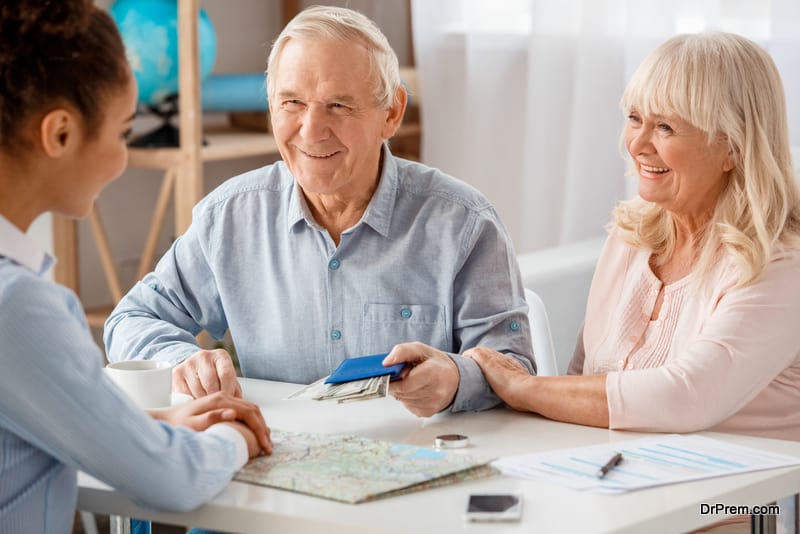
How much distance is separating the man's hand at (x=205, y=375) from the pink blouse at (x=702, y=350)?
0.52 meters

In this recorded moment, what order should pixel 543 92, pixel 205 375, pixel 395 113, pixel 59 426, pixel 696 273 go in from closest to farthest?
pixel 59 426 < pixel 205 375 < pixel 696 273 < pixel 395 113 < pixel 543 92

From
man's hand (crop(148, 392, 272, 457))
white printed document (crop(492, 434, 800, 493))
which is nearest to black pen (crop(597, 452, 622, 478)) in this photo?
white printed document (crop(492, 434, 800, 493))

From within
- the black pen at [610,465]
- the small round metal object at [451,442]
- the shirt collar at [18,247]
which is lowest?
the small round metal object at [451,442]

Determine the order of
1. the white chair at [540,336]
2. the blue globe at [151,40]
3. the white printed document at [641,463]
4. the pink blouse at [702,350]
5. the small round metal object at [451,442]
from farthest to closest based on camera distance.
Result: the blue globe at [151,40], the white chair at [540,336], the pink blouse at [702,350], the small round metal object at [451,442], the white printed document at [641,463]

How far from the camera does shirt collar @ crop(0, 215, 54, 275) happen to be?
1163 mm

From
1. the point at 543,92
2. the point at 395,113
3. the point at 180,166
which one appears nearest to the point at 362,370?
the point at 395,113

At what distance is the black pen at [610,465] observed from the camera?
1.29m

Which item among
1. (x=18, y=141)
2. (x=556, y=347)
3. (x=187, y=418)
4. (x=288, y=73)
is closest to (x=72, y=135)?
(x=18, y=141)

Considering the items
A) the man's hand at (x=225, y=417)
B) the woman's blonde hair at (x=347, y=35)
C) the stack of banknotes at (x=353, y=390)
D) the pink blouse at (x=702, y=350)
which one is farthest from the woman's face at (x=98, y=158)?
the pink blouse at (x=702, y=350)

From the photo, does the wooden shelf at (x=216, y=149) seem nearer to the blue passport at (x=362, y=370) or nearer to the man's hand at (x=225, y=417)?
the blue passport at (x=362, y=370)

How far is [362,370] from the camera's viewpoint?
1499 millimetres

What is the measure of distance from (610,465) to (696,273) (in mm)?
551

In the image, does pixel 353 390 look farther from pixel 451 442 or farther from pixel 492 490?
pixel 492 490

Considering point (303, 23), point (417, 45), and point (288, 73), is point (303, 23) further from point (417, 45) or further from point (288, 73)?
point (417, 45)
